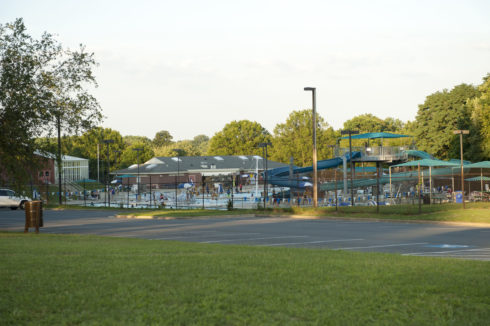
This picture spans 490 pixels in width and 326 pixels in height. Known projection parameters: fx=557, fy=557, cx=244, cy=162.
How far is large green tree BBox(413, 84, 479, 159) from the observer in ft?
250

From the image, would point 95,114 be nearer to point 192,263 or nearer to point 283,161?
point 192,263

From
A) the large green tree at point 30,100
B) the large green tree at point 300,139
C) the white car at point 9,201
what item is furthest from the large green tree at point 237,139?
the large green tree at point 30,100

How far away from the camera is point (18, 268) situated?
30.1ft

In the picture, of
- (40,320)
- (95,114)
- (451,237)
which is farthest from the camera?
(95,114)

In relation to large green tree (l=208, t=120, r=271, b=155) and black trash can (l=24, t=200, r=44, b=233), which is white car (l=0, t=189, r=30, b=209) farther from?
large green tree (l=208, t=120, r=271, b=155)

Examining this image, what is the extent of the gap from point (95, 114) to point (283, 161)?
8488 cm

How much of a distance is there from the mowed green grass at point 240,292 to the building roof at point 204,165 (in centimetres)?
8347

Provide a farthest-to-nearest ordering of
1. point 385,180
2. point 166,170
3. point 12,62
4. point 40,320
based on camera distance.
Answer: point 166,170, point 385,180, point 12,62, point 40,320

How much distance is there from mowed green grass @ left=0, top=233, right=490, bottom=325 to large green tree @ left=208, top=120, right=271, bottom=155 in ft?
382

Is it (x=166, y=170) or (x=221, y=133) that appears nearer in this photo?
(x=166, y=170)

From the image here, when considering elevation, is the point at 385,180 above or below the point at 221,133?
below

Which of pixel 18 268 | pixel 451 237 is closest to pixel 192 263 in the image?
pixel 18 268

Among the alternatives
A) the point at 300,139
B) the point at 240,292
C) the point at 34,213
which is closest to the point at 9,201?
the point at 34,213

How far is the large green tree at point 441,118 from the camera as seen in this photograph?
76250mm
